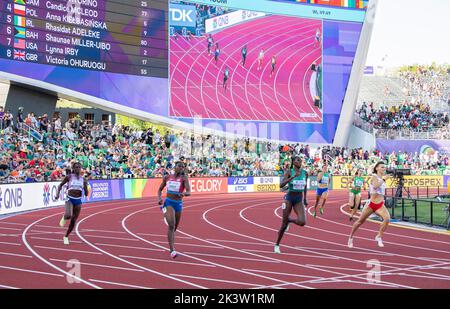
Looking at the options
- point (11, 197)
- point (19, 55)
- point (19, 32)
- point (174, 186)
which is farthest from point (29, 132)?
point (174, 186)

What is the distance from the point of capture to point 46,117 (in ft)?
122

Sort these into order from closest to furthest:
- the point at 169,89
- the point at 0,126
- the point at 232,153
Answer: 1. the point at 0,126
2. the point at 169,89
3. the point at 232,153

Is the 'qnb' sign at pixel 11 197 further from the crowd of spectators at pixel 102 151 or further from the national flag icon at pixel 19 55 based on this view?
the national flag icon at pixel 19 55

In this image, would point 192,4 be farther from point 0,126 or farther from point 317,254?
point 317,254

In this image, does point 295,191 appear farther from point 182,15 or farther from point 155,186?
point 182,15

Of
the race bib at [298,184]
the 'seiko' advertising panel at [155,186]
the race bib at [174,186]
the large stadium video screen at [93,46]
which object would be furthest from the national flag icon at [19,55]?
the race bib at [298,184]

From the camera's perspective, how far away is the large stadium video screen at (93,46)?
120ft

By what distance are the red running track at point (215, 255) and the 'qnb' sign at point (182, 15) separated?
2352 centimetres

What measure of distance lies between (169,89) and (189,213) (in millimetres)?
19083

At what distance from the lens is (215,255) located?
48.8ft

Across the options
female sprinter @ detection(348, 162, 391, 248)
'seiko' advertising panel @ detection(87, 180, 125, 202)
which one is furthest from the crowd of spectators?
female sprinter @ detection(348, 162, 391, 248)

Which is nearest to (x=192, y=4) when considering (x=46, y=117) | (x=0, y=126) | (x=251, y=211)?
(x=46, y=117)

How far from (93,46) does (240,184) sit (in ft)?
47.8
